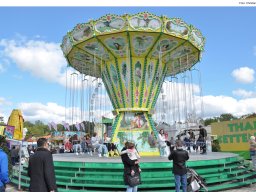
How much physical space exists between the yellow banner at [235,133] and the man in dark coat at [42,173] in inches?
763

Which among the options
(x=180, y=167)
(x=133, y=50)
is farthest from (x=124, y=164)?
(x=133, y=50)

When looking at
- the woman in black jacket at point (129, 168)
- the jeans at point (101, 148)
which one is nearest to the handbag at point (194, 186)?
the woman in black jacket at point (129, 168)

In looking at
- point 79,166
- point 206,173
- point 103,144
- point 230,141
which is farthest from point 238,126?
point 79,166

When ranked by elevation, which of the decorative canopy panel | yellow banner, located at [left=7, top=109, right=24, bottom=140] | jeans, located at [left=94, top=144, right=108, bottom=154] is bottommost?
jeans, located at [left=94, top=144, right=108, bottom=154]

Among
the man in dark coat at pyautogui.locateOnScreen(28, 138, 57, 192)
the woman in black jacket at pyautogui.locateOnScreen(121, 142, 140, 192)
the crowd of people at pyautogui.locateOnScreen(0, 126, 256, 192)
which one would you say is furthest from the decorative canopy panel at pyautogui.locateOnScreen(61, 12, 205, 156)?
the man in dark coat at pyautogui.locateOnScreen(28, 138, 57, 192)

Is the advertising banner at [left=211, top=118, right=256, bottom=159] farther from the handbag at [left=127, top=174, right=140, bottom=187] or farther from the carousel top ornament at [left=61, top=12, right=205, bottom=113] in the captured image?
the handbag at [left=127, top=174, right=140, bottom=187]

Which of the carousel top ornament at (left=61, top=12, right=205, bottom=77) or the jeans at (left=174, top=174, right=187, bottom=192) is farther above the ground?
the carousel top ornament at (left=61, top=12, right=205, bottom=77)

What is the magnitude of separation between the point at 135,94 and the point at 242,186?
863 centimetres

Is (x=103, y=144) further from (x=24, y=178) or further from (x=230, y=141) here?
(x=230, y=141)

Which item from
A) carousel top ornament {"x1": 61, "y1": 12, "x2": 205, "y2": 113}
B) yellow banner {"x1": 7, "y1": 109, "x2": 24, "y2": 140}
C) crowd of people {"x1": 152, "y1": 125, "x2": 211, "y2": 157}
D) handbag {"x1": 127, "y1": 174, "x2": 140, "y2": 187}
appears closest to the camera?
handbag {"x1": 127, "y1": 174, "x2": 140, "y2": 187}

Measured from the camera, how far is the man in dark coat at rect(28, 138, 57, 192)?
14.4ft

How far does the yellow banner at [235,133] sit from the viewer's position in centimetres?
2141

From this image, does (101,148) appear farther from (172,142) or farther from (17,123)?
(17,123)

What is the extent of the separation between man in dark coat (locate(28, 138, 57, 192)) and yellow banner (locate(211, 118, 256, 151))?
763 inches
